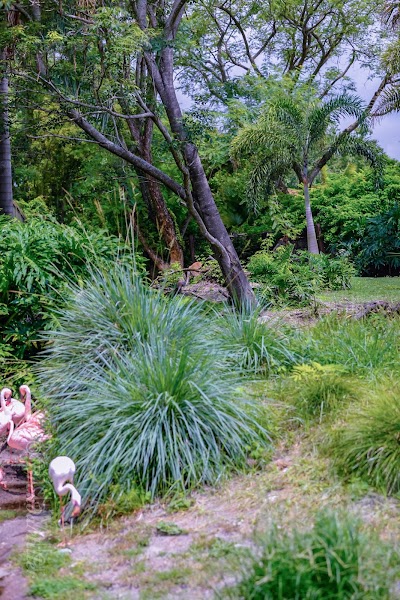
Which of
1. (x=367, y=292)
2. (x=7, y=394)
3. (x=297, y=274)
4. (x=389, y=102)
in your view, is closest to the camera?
(x=7, y=394)

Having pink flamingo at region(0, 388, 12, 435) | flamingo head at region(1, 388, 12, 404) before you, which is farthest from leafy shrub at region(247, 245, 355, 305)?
pink flamingo at region(0, 388, 12, 435)

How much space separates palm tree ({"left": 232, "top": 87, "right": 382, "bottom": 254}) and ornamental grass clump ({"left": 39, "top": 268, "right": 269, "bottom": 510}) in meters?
10.9

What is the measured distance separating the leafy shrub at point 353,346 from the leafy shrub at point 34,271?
2.35 meters

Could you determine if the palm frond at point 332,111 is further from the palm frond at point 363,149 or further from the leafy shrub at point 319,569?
the leafy shrub at point 319,569

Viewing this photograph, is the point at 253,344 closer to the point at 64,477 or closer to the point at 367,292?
the point at 64,477

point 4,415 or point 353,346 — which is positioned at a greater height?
point 353,346

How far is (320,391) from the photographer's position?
515cm

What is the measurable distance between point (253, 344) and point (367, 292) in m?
9.71

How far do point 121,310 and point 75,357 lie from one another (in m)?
0.57

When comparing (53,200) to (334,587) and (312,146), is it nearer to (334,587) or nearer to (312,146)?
(312,146)

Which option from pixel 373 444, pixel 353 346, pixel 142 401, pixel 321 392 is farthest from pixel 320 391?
pixel 142 401

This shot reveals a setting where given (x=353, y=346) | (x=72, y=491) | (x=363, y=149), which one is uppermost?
(x=363, y=149)

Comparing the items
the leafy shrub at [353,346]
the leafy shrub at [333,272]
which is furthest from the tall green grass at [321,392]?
the leafy shrub at [333,272]

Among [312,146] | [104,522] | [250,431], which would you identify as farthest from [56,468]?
[312,146]
